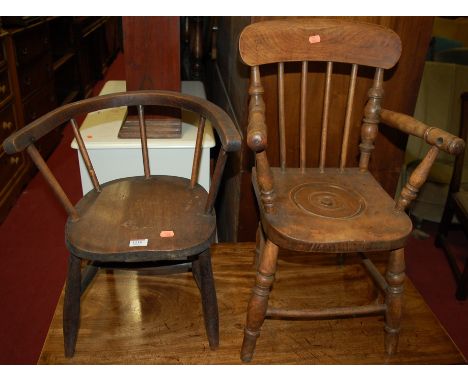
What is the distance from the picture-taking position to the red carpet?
5.67 feet

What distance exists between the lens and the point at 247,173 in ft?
5.23

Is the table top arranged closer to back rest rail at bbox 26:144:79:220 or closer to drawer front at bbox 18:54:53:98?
back rest rail at bbox 26:144:79:220

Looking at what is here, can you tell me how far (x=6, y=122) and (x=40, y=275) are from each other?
0.93 metres

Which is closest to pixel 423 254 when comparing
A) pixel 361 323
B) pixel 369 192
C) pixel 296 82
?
pixel 361 323

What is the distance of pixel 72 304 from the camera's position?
1191 millimetres

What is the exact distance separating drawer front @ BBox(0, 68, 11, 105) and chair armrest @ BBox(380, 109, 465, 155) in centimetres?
201

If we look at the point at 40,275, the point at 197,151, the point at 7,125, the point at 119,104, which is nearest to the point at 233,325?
the point at 197,151

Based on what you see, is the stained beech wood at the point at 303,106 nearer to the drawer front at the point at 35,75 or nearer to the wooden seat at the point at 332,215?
the wooden seat at the point at 332,215

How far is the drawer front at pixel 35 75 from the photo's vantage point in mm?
2685

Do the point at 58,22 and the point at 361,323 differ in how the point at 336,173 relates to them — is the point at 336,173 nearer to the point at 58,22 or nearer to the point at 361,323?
the point at 361,323

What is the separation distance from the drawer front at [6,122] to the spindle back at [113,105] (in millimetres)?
1326

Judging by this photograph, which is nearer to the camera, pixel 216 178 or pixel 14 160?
pixel 216 178

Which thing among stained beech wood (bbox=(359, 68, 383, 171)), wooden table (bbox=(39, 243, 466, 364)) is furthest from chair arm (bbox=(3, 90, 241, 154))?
wooden table (bbox=(39, 243, 466, 364))

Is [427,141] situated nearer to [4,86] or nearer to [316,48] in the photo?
[316,48]
